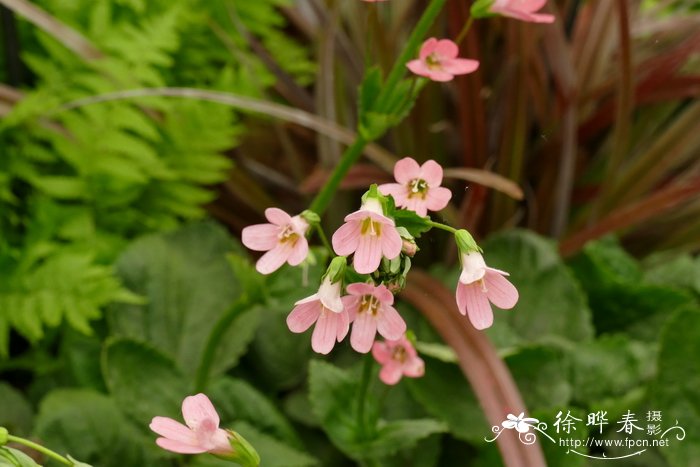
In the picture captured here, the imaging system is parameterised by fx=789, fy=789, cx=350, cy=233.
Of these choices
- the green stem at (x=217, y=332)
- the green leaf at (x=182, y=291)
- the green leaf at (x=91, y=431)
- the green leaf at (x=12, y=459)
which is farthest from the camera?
the green leaf at (x=182, y=291)

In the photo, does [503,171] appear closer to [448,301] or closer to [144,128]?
[448,301]

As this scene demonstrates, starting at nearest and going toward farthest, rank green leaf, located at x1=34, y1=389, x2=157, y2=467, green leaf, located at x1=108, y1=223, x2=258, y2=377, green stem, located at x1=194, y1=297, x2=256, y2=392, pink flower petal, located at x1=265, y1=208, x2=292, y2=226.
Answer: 1. pink flower petal, located at x1=265, y1=208, x2=292, y2=226
2. green stem, located at x1=194, y1=297, x2=256, y2=392
3. green leaf, located at x1=34, y1=389, x2=157, y2=467
4. green leaf, located at x1=108, y1=223, x2=258, y2=377

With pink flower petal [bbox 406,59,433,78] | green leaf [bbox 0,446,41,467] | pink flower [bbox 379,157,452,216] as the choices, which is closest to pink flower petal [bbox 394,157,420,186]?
pink flower [bbox 379,157,452,216]

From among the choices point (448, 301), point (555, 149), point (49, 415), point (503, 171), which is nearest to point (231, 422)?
point (49, 415)

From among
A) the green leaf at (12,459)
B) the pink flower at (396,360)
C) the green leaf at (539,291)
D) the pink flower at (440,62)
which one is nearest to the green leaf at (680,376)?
the green leaf at (539,291)

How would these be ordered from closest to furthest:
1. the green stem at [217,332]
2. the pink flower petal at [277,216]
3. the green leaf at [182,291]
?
the pink flower petal at [277,216]
the green stem at [217,332]
the green leaf at [182,291]

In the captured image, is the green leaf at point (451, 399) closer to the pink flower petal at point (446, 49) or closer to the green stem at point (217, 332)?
the green stem at point (217, 332)

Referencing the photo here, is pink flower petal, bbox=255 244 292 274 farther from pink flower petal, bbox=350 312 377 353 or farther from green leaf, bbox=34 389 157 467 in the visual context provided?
green leaf, bbox=34 389 157 467
